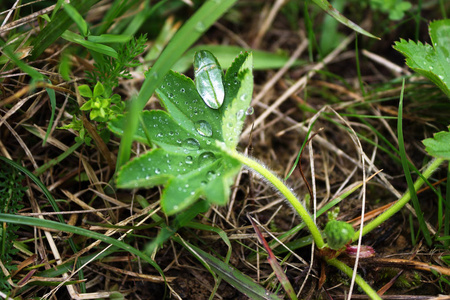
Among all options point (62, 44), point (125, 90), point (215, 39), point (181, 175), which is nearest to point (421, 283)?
point (181, 175)

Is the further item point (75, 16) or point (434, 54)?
point (434, 54)

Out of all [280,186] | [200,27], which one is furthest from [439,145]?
[200,27]

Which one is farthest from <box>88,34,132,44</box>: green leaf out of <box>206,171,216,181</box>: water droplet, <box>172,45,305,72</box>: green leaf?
<box>172,45,305,72</box>: green leaf

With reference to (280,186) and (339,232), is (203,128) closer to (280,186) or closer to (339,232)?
(280,186)

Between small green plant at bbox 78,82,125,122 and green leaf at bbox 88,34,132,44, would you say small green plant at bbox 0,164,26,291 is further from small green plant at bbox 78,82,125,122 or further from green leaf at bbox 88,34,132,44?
green leaf at bbox 88,34,132,44

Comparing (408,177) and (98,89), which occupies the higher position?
(98,89)

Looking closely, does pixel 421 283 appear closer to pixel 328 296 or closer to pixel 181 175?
pixel 328 296
